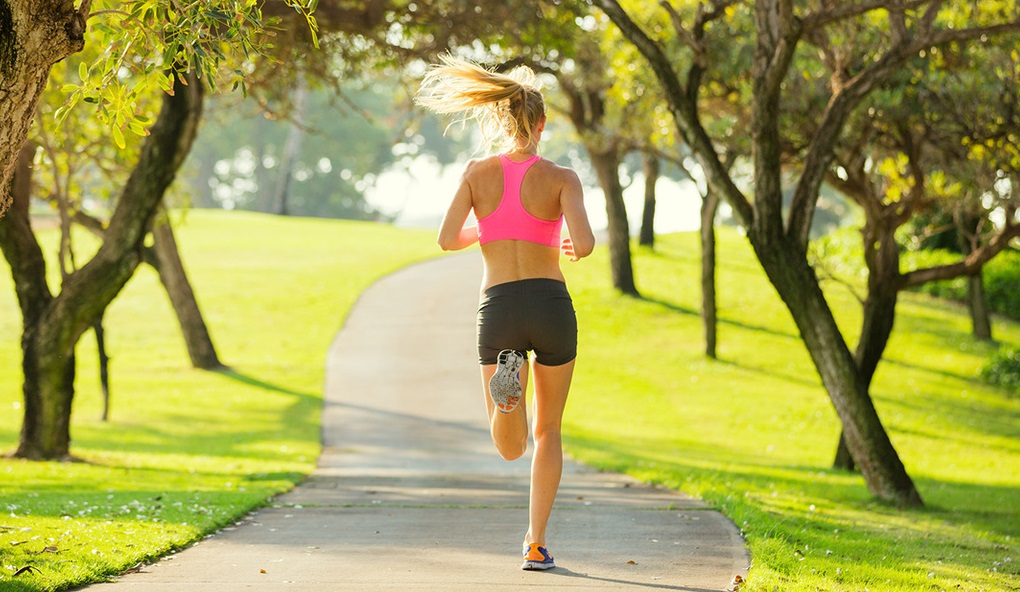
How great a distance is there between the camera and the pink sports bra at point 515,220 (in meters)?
5.51

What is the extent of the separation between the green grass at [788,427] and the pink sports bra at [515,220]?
1873 millimetres

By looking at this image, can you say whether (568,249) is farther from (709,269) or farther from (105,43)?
(709,269)

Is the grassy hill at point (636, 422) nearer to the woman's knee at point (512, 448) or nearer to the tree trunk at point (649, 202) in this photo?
the tree trunk at point (649, 202)

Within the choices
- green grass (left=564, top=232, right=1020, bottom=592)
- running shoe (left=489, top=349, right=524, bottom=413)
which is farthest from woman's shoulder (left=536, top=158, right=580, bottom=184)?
green grass (left=564, top=232, right=1020, bottom=592)

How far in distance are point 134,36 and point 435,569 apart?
3.09m

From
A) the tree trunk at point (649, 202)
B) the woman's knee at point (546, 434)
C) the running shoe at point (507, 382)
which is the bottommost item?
the woman's knee at point (546, 434)

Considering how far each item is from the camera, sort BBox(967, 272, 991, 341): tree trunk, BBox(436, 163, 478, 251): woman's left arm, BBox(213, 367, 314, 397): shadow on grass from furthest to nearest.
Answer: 1. BBox(967, 272, 991, 341): tree trunk
2. BBox(213, 367, 314, 397): shadow on grass
3. BBox(436, 163, 478, 251): woman's left arm

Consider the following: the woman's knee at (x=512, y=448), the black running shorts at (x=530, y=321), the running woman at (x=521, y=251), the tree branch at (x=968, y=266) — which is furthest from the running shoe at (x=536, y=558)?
the tree branch at (x=968, y=266)

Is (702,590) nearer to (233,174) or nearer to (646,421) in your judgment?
(646,421)

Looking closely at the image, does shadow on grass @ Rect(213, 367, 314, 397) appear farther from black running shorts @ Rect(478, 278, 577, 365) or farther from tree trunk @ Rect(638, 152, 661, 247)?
black running shorts @ Rect(478, 278, 577, 365)

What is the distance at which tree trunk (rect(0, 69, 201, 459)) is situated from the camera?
470 inches

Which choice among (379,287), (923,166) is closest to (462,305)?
(379,287)

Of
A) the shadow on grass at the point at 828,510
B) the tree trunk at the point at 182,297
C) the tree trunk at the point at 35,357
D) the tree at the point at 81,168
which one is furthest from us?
the tree trunk at the point at 182,297

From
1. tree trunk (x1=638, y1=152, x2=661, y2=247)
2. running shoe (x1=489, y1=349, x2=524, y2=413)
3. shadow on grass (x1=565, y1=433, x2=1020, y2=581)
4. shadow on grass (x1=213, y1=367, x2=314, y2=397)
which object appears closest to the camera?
running shoe (x1=489, y1=349, x2=524, y2=413)
